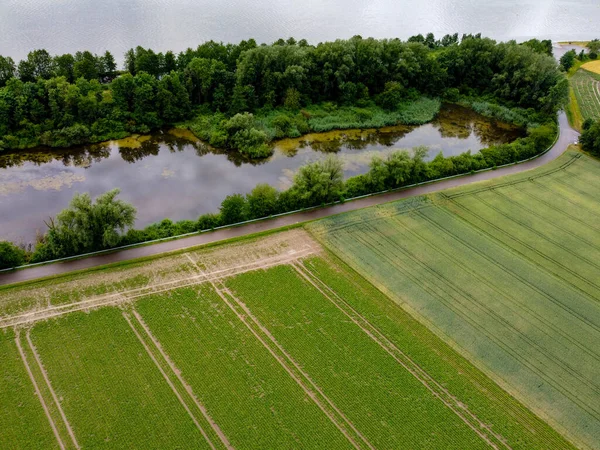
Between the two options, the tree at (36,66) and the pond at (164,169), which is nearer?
the pond at (164,169)

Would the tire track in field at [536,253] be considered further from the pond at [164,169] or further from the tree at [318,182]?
the pond at [164,169]

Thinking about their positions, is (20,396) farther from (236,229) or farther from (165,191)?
(165,191)

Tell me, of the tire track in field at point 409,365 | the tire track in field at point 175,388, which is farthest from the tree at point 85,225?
the tire track in field at point 409,365

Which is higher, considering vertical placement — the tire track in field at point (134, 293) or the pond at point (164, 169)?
the pond at point (164, 169)

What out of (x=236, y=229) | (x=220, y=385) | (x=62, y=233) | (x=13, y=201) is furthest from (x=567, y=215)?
(x=13, y=201)

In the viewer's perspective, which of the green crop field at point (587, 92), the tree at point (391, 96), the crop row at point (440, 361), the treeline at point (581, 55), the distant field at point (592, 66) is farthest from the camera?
the distant field at point (592, 66)

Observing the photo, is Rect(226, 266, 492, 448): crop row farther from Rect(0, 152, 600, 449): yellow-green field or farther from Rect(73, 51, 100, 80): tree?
Rect(73, 51, 100, 80): tree

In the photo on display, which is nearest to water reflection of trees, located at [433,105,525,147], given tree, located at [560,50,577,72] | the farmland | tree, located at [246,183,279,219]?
tree, located at [560,50,577,72]

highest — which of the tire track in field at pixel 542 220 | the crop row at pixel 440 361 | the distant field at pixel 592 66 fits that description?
the distant field at pixel 592 66
